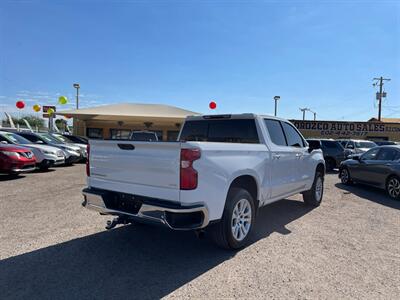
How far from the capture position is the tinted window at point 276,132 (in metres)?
5.52

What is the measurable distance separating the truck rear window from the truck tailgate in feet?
6.41

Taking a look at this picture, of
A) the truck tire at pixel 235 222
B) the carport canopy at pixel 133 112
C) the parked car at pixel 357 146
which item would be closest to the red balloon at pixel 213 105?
the carport canopy at pixel 133 112

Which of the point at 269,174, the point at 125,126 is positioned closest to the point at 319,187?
the point at 269,174

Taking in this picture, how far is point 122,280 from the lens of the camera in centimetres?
347

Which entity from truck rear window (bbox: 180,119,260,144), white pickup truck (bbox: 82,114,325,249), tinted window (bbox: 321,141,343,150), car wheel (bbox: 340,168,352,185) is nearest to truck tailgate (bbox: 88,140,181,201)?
white pickup truck (bbox: 82,114,325,249)

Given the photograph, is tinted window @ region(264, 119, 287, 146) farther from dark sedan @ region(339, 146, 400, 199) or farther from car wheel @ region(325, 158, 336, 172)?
car wheel @ region(325, 158, 336, 172)

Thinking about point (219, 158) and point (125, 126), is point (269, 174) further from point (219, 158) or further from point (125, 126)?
point (125, 126)

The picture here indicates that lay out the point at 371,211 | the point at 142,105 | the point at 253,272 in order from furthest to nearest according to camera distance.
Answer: the point at 142,105 → the point at 371,211 → the point at 253,272

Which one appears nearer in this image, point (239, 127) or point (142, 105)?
point (239, 127)

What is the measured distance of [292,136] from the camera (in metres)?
6.38

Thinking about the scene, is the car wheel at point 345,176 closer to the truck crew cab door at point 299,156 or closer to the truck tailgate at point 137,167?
the truck crew cab door at point 299,156

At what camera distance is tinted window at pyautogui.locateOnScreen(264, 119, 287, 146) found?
552 centimetres

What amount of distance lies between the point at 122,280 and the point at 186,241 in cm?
148

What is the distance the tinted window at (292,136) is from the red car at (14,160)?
8880 millimetres
